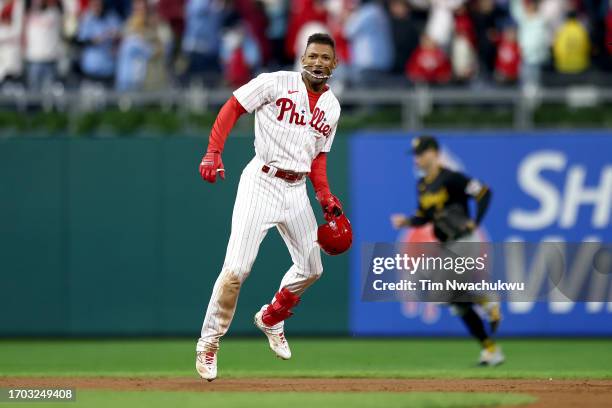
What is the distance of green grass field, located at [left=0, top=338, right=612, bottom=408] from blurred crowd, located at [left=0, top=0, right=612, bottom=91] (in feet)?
10.8

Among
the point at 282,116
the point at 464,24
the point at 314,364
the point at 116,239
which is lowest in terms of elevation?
the point at 314,364

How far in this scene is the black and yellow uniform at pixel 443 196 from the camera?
1155 cm

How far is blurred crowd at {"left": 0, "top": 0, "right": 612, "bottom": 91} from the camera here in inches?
601

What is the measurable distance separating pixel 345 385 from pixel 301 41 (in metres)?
6.84

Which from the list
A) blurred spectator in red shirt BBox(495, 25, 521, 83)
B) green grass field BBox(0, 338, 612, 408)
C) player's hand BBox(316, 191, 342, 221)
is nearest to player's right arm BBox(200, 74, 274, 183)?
player's hand BBox(316, 191, 342, 221)

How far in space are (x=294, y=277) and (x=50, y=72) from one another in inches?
303

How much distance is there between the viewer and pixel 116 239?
46.1 feet

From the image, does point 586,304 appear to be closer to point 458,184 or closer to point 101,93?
point 458,184

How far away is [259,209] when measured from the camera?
889 centimetres

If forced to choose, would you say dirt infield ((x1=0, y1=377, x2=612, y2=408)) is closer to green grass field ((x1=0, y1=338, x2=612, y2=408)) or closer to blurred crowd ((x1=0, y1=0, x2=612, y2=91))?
green grass field ((x1=0, y1=338, x2=612, y2=408))

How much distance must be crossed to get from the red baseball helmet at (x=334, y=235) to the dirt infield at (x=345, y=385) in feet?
3.37

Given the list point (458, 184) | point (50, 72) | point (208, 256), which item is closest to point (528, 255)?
point (458, 184)

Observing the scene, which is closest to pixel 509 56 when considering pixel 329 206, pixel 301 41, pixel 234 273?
pixel 301 41

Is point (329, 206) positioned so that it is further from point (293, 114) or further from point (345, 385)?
point (345, 385)
